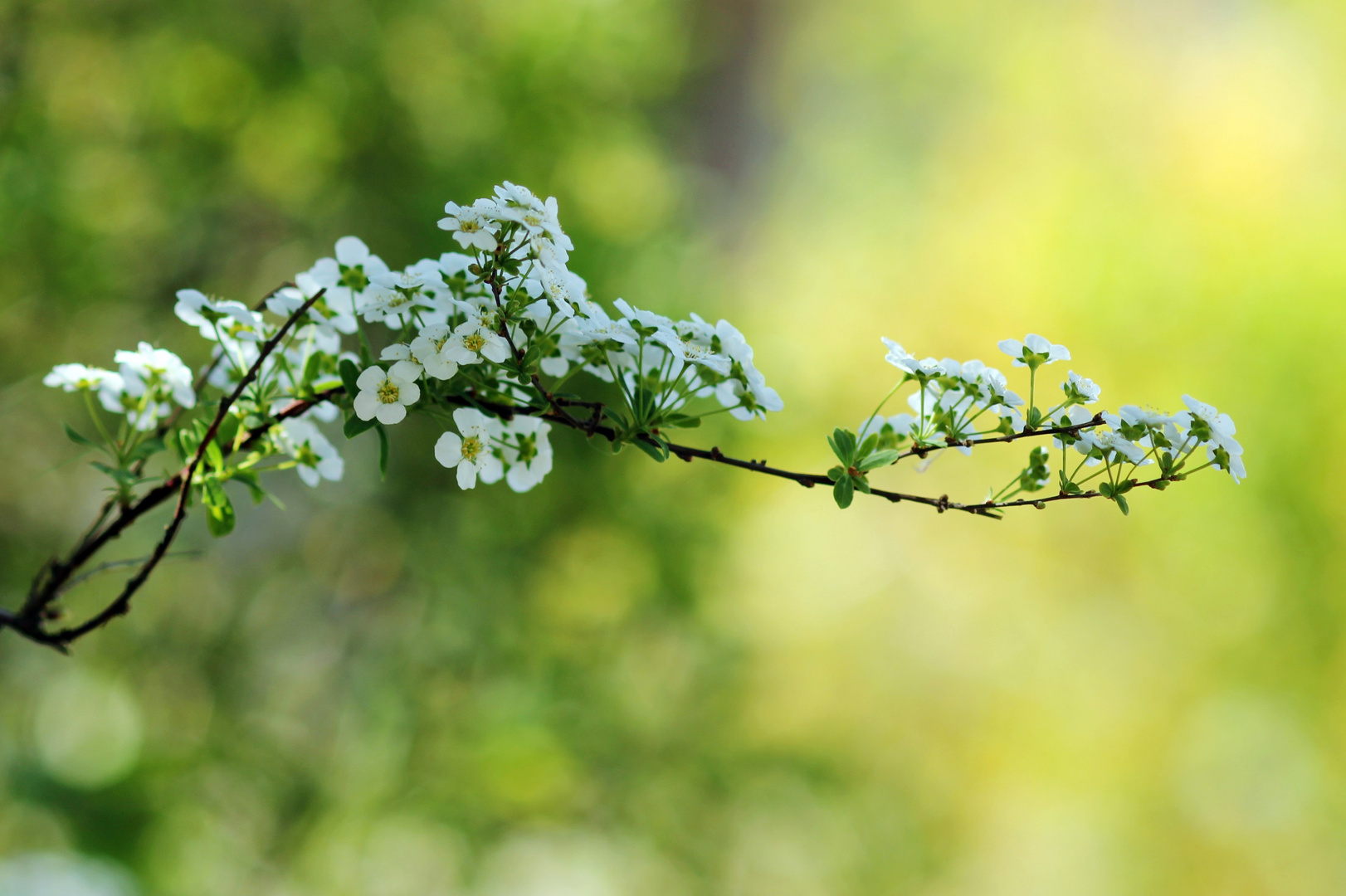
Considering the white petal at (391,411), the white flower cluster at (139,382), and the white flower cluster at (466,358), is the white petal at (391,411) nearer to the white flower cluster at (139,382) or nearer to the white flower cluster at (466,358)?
the white flower cluster at (466,358)

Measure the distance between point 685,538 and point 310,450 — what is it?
2.02 meters

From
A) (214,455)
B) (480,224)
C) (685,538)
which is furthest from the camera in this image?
(685,538)

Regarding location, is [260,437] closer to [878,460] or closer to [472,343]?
[472,343]

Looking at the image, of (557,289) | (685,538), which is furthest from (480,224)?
(685,538)

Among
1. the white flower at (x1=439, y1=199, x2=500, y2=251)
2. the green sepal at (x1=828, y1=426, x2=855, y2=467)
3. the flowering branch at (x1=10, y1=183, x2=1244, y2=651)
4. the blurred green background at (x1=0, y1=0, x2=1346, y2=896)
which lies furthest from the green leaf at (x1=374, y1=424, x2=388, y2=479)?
the blurred green background at (x1=0, y1=0, x2=1346, y2=896)

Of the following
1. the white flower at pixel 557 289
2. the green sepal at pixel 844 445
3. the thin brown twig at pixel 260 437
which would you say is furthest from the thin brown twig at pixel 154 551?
the green sepal at pixel 844 445

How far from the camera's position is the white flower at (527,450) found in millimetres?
504

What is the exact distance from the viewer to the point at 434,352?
16.4 inches

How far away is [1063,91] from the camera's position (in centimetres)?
400

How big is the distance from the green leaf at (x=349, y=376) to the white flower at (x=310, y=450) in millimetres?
95

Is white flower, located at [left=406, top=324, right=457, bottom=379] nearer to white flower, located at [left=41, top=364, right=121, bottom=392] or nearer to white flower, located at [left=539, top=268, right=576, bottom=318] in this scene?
white flower, located at [left=539, top=268, right=576, bottom=318]

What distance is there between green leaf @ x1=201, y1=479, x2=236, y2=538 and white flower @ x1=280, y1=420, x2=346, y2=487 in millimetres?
44

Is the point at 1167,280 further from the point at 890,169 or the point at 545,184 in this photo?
the point at 545,184

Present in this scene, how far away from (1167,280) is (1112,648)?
1365 millimetres
